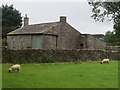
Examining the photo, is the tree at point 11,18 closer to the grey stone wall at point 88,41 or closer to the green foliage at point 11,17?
the green foliage at point 11,17

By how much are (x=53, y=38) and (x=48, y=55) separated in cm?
1300

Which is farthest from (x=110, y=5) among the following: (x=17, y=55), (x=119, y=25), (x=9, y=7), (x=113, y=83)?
(x=9, y=7)

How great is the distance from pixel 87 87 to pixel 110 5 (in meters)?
34.0

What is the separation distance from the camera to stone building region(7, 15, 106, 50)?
48812 mm

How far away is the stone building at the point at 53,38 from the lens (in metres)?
48.8

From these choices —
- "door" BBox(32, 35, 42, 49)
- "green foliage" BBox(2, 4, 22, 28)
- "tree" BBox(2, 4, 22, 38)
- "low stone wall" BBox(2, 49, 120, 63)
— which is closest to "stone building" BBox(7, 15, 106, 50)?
"door" BBox(32, 35, 42, 49)

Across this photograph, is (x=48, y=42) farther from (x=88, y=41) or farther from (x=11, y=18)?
(x=11, y=18)

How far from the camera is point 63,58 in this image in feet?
126

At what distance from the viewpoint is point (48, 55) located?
1449 inches

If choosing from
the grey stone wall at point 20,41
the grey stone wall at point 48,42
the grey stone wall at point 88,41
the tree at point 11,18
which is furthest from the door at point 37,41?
the tree at point 11,18

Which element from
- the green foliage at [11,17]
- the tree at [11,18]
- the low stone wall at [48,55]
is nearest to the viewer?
the low stone wall at [48,55]

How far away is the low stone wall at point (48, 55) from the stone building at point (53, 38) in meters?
9.39

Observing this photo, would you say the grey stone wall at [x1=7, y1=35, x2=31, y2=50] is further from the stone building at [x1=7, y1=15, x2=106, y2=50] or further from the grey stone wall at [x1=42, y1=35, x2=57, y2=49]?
the grey stone wall at [x1=42, y1=35, x2=57, y2=49]

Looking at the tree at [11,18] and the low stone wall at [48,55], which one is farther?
the tree at [11,18]
